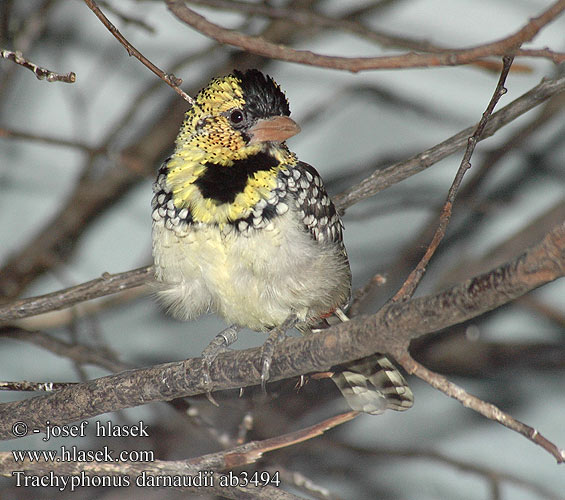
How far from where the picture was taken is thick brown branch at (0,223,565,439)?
78 cm

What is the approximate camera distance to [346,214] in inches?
99.8

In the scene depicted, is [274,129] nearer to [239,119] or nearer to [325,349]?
[239,119]

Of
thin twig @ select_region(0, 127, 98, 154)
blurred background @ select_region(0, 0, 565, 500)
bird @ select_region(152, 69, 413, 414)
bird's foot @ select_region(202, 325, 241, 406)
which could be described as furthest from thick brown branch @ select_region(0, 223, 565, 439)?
blurred background @ select_region(0, 0, 565, 500)

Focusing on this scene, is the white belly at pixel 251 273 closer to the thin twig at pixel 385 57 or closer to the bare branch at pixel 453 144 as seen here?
the bare branch at pixel 453 144

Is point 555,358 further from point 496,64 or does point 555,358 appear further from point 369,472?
point 496,64

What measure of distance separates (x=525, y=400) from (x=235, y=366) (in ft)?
5.56

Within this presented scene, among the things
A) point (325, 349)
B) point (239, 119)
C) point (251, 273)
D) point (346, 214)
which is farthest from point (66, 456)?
point (346, 214)

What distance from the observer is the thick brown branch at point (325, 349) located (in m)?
0.78

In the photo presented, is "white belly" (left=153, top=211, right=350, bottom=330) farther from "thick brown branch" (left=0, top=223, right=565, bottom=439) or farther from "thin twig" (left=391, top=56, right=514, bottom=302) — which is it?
"thin twig" (left=391, top=56, right=514, bottom=302)

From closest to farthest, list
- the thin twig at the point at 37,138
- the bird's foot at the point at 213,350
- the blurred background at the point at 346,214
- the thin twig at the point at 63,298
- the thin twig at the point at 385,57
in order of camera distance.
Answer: the thin twig at the point at 385,57
the bird's foot at the point at 213,350
the thin twig at the point at 63,298
the thin twig at the point at 37,138
the blurred background at the point at 346,214

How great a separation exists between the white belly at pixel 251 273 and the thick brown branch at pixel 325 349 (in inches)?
7.5

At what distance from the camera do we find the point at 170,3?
2.90 feet

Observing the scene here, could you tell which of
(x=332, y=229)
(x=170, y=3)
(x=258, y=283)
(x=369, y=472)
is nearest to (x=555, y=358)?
(x=369, y=472)

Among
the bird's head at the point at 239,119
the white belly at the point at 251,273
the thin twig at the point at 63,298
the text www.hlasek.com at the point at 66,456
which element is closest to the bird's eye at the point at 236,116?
the bird's head at the point at 239,119
